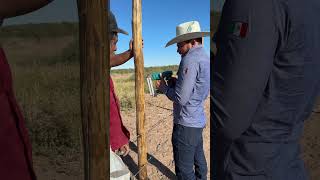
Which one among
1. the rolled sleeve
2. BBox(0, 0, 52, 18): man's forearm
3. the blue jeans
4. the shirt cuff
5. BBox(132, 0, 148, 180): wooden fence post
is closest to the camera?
BBox(0, 0, 52, 18): man's forearm

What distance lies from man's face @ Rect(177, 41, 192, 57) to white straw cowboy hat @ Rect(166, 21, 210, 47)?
3 cm

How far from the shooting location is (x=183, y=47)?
9.45ft

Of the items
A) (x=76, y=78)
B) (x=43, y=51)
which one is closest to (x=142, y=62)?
(x=43, y=51)

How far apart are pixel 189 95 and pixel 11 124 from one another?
6.55 feet

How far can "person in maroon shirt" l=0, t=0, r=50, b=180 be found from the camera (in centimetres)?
80

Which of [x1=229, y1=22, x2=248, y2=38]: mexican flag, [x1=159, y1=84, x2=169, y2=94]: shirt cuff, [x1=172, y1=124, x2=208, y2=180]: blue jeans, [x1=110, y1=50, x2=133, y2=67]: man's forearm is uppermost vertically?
[x1=229, y1=22, x2=248, y2=38]: mexican flag

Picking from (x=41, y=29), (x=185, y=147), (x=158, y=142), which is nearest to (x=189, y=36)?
(x=185, y=147)

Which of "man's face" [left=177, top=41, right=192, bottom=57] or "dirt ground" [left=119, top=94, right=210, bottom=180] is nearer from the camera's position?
"man's face" [left=177, top=41, right=192, bottom=57]

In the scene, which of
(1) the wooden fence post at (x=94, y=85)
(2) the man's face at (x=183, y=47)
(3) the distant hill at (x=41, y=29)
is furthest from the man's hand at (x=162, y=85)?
Result: (1) the wooden fence post at (x=94, y=85)

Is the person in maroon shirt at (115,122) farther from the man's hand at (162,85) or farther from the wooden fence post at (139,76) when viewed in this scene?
the wooden fence post at (139,76)

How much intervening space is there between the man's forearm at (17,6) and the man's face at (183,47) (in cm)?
209

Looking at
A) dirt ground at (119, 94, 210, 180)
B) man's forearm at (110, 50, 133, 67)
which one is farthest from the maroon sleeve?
dirt ground at (119, 94, 210, 180)

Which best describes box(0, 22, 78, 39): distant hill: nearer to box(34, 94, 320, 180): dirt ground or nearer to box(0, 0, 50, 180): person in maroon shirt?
box(0, 0, 50, 180): person in maroon shirt

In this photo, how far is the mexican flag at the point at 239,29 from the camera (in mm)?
909
